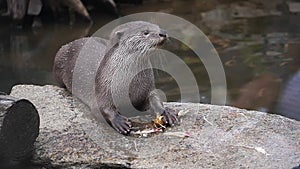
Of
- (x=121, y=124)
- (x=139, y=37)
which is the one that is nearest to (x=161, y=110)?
(x=121, y=124)

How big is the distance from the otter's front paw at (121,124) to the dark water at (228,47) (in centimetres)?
176

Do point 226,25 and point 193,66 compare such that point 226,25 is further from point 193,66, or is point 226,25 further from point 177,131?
point 177,131

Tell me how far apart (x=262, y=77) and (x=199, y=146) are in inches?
96.9

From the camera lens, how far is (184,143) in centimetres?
277

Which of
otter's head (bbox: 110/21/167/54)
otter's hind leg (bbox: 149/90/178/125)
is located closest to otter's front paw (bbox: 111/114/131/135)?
otter's hind leg (bbox: 149/90/178/125)

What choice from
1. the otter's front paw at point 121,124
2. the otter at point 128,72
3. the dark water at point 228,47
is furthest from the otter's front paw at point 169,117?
the dark water at point 228,47

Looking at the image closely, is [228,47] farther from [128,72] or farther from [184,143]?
[184,143]

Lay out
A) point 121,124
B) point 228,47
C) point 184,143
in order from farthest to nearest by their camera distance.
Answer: point 228,47, point 121,124, point 184,143

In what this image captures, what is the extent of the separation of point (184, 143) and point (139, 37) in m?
0.51

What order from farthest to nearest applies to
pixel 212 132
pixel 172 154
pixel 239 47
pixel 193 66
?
pixel 239 47 → pixel 193 66 → pixel 212 132 → pixel 172 154

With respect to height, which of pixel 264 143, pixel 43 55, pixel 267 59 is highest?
pixel 264 143

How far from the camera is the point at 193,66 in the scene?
5.38m

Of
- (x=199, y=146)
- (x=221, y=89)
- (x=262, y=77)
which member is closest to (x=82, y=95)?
(x=199, y=146)

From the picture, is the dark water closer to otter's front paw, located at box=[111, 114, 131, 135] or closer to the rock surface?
the rock surface
